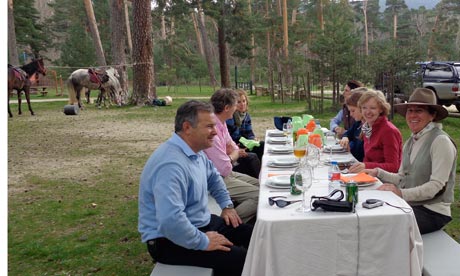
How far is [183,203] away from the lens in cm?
248

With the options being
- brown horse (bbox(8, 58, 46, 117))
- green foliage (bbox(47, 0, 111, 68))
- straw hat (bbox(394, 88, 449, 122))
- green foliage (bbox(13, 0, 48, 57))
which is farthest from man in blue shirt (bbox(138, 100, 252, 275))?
green foliage (bbox(47, 0, 111, 68))

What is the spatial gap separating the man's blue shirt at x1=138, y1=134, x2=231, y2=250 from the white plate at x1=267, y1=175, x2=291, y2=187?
0.52 m

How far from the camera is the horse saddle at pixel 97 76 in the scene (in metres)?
18.6

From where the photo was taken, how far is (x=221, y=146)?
390 centimetres

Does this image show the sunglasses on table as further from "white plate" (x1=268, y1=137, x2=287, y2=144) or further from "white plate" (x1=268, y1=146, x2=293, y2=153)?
"white plate" (x1=268, y1=137, x2=287, y2=144)

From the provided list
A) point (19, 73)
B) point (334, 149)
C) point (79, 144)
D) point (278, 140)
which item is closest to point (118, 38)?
point (19, 73)

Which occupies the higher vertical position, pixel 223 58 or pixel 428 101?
pixel 223 58

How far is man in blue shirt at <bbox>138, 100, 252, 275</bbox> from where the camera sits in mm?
2387

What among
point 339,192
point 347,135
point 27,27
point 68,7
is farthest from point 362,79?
point 68,7

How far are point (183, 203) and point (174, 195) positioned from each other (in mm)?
122

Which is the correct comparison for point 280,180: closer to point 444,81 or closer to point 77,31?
point 444,81

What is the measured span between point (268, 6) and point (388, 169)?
43.1m

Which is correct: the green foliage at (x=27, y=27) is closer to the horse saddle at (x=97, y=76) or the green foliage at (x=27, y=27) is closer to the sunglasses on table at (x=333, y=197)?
the horse saddle at (x=97, y=76)

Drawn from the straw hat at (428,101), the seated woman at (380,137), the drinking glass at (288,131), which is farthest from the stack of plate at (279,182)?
the drinking glass at (288,131)
